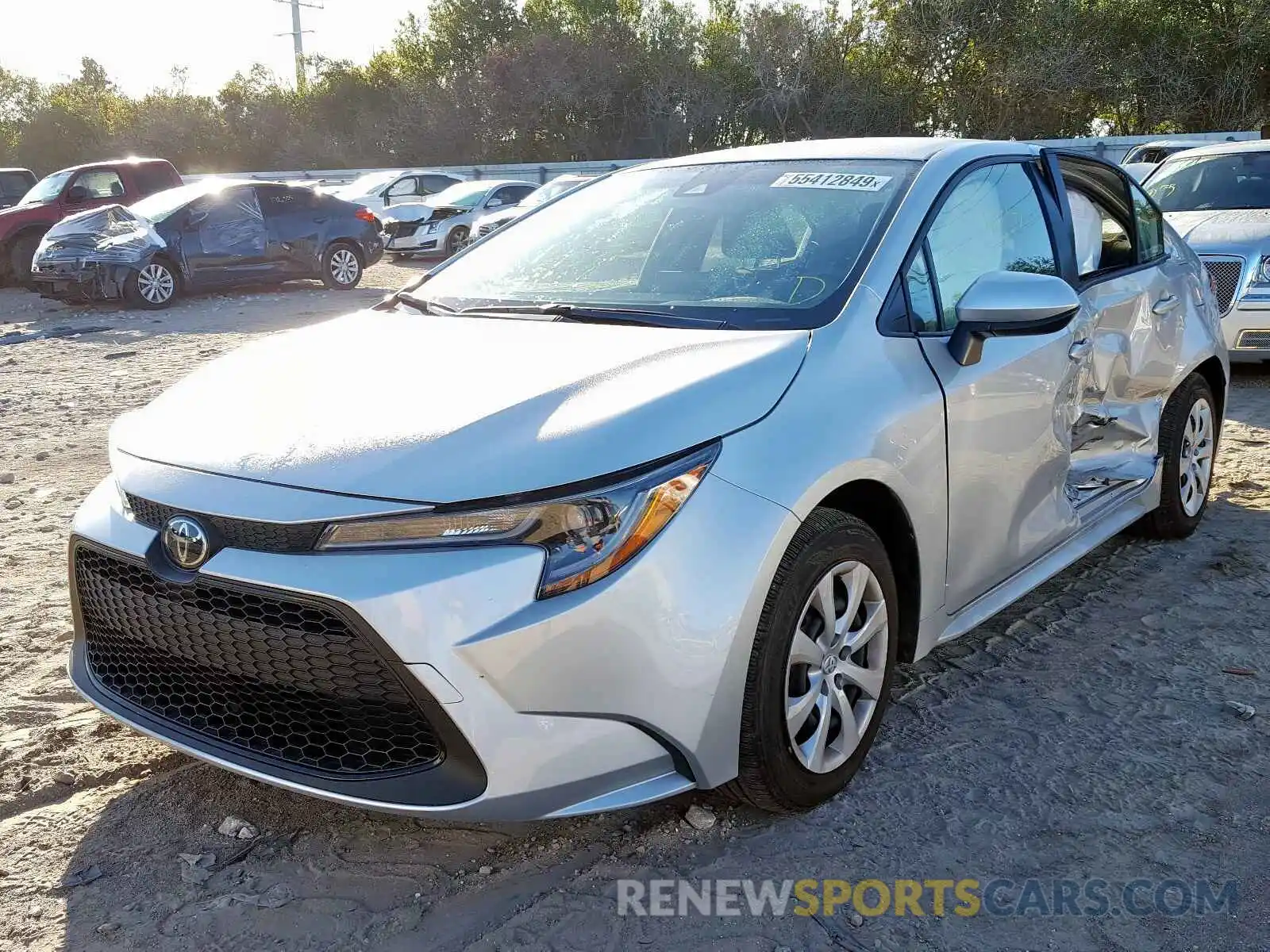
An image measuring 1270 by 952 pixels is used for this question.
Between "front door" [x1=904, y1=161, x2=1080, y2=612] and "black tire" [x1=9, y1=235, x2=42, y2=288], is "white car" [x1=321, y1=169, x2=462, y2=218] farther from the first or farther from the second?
"front door" [x1=904, y1=161, x2=1080, y2=612]

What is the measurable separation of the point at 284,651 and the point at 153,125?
1952 inches

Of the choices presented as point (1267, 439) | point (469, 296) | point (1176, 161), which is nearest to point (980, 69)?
point (1176, 161)

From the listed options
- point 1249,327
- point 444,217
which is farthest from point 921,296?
point 444,217

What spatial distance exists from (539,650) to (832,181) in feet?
6.12

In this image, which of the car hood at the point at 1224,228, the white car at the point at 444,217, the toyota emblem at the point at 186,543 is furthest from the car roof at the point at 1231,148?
the white car at the point at 444,217

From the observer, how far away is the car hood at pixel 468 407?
2.31 metres

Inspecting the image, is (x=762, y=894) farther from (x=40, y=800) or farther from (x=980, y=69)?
(x=980, y=69)

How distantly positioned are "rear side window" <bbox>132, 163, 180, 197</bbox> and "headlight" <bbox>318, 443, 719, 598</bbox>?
1564 cm

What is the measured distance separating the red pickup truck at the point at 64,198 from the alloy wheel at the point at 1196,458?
14758 mm

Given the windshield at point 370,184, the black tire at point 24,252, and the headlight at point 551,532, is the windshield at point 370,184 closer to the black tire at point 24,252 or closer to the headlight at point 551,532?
the black tire at point 24,252

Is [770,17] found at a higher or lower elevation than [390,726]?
higher

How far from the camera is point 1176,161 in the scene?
9.55 m

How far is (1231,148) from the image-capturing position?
9.26 m

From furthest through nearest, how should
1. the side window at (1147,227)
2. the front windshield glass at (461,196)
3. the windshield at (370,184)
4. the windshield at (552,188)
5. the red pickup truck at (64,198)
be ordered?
the windshield at (370,184) → the front windshield glass at (461,196) → the windshield at (552,188) → the red pickup truck at (64,198) → the side window at (1147,227)
